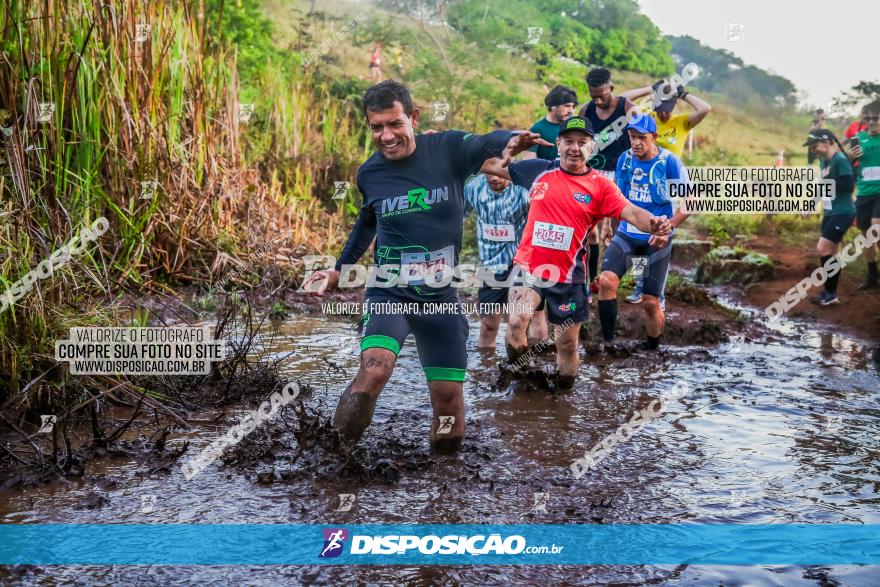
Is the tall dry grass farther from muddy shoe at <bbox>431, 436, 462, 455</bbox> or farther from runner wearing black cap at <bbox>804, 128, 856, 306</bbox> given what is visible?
runner wearing black cap at <bbox>804, 128, 856, 306</bbox>

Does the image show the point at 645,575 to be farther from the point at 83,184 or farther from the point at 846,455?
the point at 83,184

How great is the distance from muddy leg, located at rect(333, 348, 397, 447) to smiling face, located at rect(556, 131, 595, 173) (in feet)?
8.44

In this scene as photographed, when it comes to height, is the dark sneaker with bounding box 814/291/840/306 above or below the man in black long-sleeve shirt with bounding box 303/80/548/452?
below

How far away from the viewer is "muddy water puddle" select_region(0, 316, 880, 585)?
3.83 metres

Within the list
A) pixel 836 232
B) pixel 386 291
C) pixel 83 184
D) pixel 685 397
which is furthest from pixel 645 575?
pixel 836 232

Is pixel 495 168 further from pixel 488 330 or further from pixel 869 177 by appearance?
pixel 869 177

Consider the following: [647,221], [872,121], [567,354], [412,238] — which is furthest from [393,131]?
[872,121]

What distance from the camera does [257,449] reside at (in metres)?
5.07

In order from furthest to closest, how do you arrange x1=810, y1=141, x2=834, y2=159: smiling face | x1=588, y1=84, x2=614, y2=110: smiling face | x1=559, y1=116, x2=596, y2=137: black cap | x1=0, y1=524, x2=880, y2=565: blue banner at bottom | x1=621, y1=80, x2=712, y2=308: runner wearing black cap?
x1=810, y1=141, x2=834, y2=159: smiling face
x1=621, y1=80, x2=712, y2=308: runner wearing black cap
x1=588, y1=84, x2=614, y2=110: smiling face
x1=559, y1=116, x2=596, y2=137: black cap
x1=0, y1=524, x2=880, y2=565: blue banner at bottom

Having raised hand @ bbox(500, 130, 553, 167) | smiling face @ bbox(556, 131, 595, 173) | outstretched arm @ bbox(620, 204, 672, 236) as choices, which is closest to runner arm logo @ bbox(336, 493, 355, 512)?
raised hand @ bbox(500, 130, 553, 167)

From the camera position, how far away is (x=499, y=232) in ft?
24.8

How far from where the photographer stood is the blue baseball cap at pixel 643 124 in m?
7.80

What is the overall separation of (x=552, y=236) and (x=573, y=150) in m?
0.66

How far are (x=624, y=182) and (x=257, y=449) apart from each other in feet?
15.0
